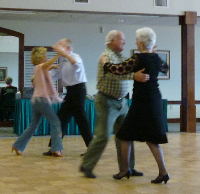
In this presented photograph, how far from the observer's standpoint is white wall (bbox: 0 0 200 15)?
320 inches

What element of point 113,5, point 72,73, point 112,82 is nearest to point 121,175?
point 112,82

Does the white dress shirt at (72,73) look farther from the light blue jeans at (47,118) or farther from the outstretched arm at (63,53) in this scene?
the light blue jeans at (47,118)

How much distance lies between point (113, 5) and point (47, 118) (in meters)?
3.79

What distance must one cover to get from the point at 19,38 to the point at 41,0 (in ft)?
9.63

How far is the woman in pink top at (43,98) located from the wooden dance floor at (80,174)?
0.20m

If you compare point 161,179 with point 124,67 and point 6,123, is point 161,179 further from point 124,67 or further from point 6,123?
point 6,123

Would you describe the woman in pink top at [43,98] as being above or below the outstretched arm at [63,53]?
below

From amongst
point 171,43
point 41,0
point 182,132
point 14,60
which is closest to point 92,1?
point 41,0

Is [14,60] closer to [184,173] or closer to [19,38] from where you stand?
[19,38]

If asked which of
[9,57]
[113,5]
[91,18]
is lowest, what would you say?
[9,57]

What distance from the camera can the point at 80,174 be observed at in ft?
13.9

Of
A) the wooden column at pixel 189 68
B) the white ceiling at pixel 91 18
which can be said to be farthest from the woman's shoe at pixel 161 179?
the white ceiling at pixel 91 18

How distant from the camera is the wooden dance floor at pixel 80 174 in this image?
12.0ft

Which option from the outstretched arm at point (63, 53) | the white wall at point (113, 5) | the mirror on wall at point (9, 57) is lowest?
the outstretched arm at point (63, 53)
